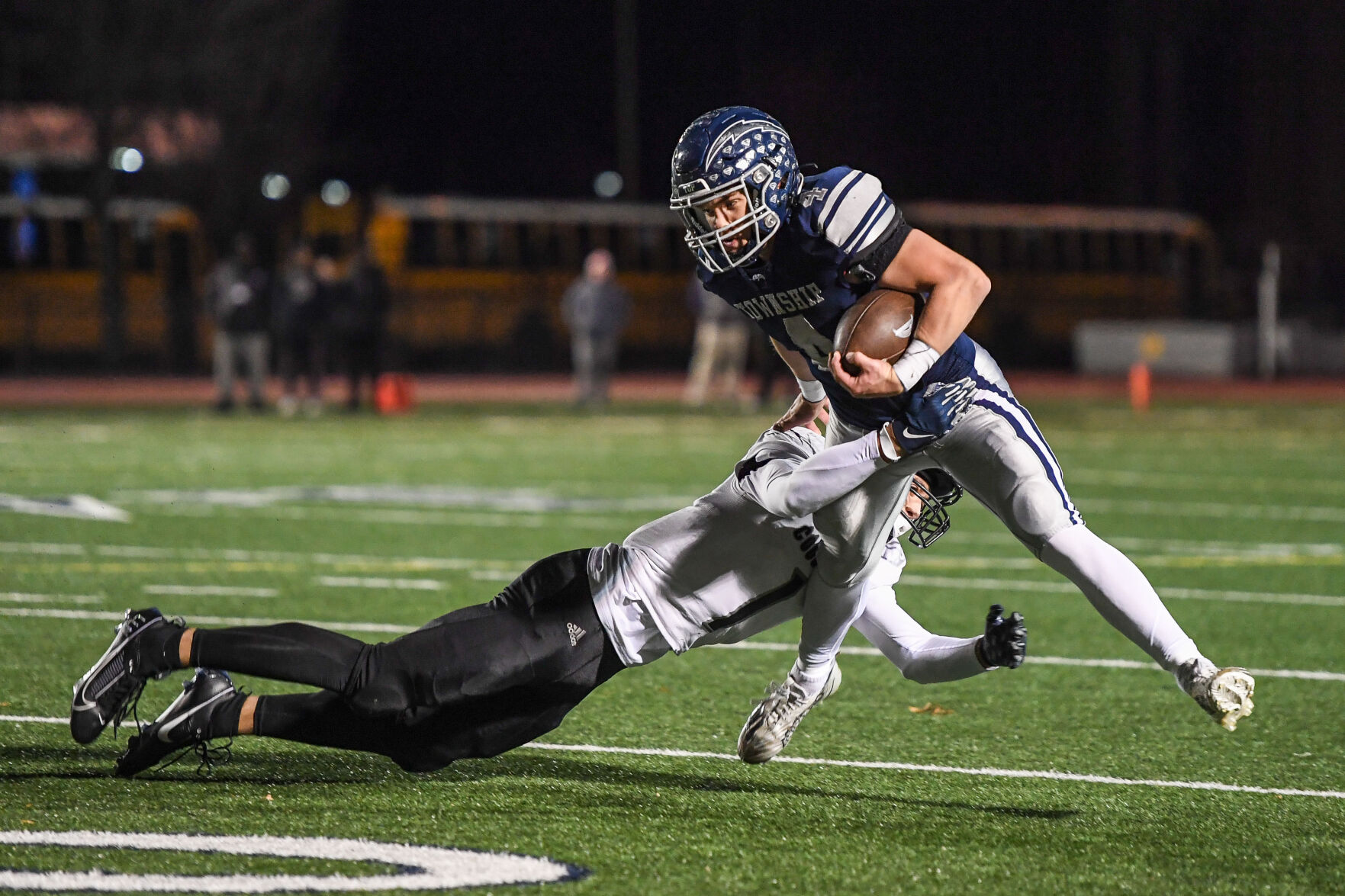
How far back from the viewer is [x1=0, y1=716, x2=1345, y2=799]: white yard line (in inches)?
193

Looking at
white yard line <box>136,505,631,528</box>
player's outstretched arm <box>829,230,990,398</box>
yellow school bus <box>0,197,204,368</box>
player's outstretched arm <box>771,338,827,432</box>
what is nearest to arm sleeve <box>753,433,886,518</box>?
player's outstretched arm <box>829,230,990,398</box>

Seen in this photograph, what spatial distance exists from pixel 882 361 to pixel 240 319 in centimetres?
1692

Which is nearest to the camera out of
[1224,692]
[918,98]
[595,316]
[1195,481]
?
[1224,692]

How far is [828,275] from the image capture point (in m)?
4.82

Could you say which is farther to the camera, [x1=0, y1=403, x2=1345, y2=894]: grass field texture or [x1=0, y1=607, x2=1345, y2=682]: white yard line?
[x1=0, y1=607, x2=1345, y2=682]: white yard line

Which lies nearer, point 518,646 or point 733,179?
point 518,646

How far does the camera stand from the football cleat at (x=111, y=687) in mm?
4609

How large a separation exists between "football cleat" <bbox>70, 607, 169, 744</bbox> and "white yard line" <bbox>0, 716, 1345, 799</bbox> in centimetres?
96

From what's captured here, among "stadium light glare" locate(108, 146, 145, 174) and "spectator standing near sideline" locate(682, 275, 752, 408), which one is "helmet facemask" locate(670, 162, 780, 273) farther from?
"stadium light glare" locate(108, 146, 145, 174)

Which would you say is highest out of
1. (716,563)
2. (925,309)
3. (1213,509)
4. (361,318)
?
(925,309)

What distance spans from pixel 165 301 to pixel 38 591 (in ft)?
87.5

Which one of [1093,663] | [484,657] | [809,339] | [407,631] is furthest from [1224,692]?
[407,631]

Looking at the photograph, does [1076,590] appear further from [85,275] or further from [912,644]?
[85,275]

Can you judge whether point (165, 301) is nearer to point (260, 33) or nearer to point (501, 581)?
point (260, 33)
